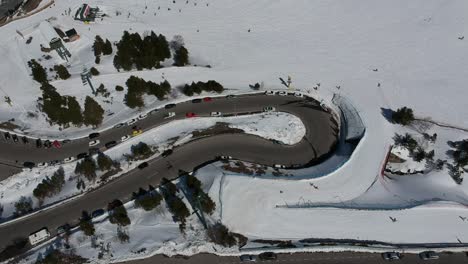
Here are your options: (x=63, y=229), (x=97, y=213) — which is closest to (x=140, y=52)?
(x=97, y=213)

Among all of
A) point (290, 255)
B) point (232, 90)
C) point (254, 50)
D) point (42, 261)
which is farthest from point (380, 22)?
point (42, 261)

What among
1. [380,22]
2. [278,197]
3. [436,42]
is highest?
[380,22]

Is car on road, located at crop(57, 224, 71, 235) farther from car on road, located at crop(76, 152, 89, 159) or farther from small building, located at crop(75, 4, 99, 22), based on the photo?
small building, located at crop(75, 4, 99, 22)

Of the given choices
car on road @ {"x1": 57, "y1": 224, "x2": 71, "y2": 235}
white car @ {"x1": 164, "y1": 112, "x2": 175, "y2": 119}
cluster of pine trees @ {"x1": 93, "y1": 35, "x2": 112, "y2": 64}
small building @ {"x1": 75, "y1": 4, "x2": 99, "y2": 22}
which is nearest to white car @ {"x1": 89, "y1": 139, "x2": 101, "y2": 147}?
white car @ {"x1": 164, "y1": 112, "x2": 175, "y2": 119}

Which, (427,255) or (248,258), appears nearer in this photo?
(248,258)

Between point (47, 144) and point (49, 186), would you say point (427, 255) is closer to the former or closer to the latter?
point (49, 186)

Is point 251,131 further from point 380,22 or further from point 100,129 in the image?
point 380,22
